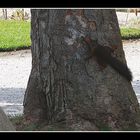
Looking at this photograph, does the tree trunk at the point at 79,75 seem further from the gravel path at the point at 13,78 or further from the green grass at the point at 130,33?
the green grass at the point at 130,33

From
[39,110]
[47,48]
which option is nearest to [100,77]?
[47,48]

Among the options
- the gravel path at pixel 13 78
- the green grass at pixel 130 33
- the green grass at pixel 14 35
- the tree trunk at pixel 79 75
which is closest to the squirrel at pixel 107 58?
the tree trunk at pixel 79 75

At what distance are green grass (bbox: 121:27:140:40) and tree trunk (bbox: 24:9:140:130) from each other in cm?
911

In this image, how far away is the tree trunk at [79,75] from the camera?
2287 millimetres

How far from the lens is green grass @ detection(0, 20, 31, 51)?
10859 mm

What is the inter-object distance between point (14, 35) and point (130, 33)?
3457 mm

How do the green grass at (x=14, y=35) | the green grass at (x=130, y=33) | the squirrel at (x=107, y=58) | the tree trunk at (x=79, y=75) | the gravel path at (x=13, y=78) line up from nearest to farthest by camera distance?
1. the squirrel at (x=107, y=58)
2. the tree trunk at (x=79, y=75)
3. the gravel path at (x=13, y=78)
4. the green grass at (x=14, y=35)
5. the green grass at (x=130, y=33)

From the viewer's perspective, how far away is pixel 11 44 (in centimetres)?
1098

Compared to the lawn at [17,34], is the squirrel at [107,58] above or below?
above

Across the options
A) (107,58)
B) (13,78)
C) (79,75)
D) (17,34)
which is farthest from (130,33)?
(107,58)

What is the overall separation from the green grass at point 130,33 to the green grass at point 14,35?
2790 millimetres

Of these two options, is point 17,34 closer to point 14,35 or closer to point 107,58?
point 14,35

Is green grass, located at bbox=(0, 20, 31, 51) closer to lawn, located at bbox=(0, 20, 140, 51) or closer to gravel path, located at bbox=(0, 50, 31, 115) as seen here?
lawn, located at bbox=(0, 20, 140, 51)

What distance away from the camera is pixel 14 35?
477 inches
